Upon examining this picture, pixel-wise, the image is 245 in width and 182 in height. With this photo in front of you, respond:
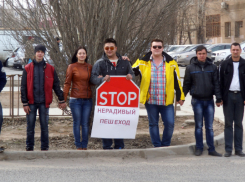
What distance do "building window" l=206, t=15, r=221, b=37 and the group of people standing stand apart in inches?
1520

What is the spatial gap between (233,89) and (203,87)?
0.51m

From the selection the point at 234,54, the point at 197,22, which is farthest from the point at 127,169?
the point at 197,22

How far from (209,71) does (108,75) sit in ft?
5.58

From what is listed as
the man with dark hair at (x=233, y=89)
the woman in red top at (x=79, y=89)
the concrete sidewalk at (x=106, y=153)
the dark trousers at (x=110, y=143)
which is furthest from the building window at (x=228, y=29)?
the woman in red top at (x=79, y=89)

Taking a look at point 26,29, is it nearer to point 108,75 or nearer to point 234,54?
point 108,75

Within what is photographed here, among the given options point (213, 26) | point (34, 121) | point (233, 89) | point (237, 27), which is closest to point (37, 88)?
point (34, 121)

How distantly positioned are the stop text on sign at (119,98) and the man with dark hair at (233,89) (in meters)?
1.55

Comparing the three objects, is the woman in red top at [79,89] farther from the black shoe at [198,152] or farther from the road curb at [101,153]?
the black shoe at [198,152]

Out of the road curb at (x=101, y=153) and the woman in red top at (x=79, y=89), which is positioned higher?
the woman in red top at (x=79, y=89)

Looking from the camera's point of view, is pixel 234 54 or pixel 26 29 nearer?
pixel 234 54

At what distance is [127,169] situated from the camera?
20.2 ft

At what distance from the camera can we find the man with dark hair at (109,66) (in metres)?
6.86

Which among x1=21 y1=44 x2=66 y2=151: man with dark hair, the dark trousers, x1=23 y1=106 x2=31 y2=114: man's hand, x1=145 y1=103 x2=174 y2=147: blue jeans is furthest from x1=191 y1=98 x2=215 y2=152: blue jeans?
x1=23 y1=106 x2=31 y2=114: man's hand

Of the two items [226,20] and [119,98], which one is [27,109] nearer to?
[119,98]
